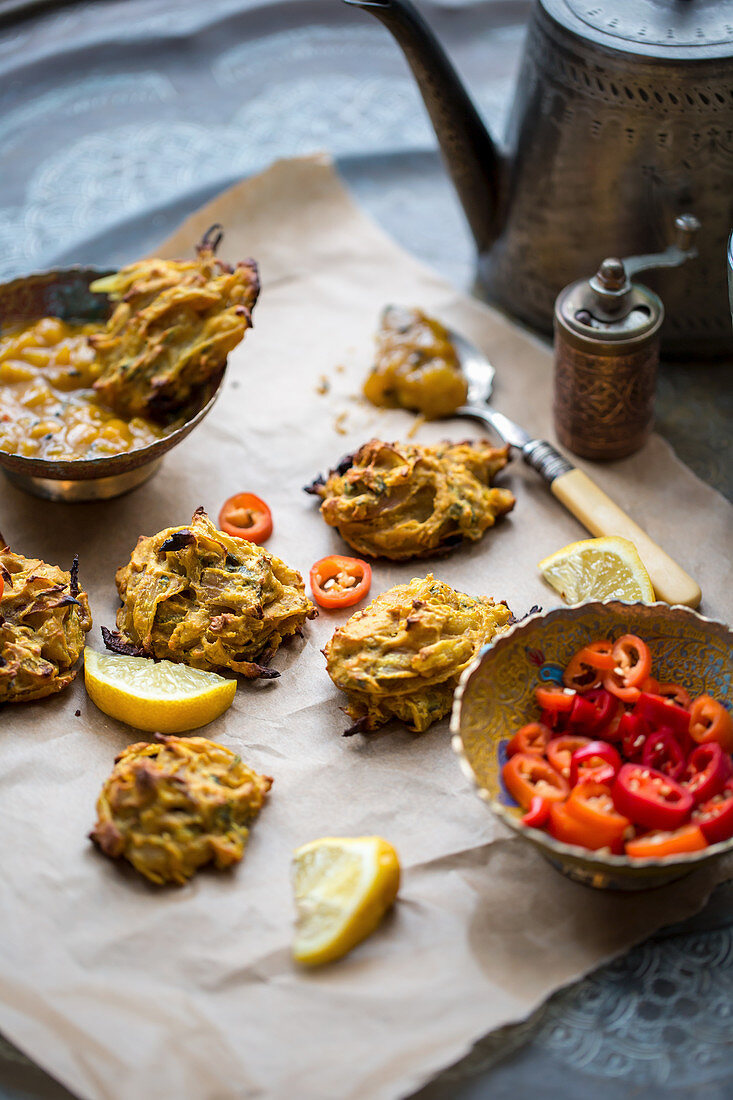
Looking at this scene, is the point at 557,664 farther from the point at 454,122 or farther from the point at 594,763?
the point at 454,122

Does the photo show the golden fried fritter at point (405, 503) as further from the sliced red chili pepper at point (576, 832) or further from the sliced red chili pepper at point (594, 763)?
the sliced red chili pepper at point (576, 832)

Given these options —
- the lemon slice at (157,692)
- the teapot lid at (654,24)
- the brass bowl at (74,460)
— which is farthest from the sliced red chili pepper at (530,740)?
the teapot lid at (654,24)

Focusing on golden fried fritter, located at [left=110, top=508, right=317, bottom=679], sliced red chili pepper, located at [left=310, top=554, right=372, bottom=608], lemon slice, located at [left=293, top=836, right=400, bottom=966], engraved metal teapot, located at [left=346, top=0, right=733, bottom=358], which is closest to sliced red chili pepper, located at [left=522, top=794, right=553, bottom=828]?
lemon slice, located at [left=293, top=836, right=400, bottom=966]

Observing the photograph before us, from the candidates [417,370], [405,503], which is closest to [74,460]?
[405,503]

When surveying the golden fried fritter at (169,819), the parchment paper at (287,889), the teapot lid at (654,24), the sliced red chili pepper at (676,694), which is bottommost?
the parchment paper at (287,889)

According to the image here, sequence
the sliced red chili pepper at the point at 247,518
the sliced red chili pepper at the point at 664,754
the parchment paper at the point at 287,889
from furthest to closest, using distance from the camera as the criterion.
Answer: the sliced red chili pepper at the point at 247,518, the sliced red chili pepper at the point at 664,754, the parchment paper at the point at 287,889

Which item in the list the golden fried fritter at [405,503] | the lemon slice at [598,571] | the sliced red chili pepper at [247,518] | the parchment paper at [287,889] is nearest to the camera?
the parchment paper at [287,889]
